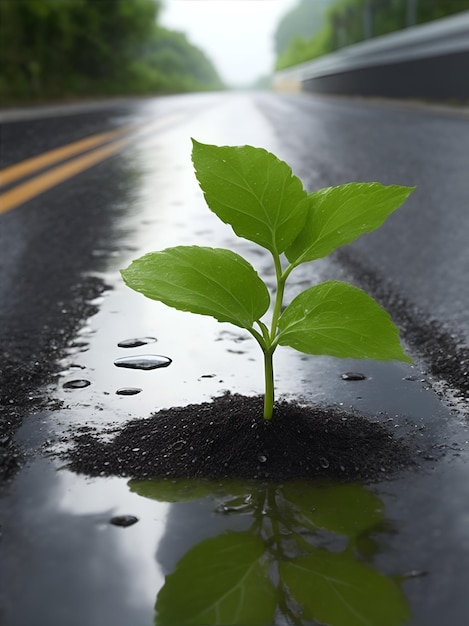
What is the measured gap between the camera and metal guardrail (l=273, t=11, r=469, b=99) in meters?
9.46

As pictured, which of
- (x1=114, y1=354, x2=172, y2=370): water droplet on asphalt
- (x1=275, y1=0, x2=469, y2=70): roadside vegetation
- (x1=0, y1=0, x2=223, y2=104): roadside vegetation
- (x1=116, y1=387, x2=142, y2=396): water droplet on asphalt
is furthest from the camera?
(x1=275, y1=0, x2=469, y2=70): roadside vegetation

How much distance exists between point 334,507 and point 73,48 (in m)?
33.5

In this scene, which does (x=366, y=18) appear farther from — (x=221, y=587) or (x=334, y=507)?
(x=221, y=587)

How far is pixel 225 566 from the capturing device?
0.81 meters

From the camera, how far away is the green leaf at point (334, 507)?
2.90 feet

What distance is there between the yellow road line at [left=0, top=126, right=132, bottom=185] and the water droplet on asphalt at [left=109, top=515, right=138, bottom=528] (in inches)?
126

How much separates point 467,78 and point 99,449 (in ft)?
29.1

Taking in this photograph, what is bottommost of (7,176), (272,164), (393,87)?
(393,87)

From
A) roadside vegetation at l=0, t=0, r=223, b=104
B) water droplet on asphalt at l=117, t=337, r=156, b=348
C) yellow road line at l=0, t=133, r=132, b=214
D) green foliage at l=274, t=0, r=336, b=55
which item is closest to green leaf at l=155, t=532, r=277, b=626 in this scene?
water droplet on asphalt at l=117, t=337, r=156, b=348

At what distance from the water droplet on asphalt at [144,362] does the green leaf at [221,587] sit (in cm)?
55

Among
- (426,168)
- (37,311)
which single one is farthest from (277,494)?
(426,168)

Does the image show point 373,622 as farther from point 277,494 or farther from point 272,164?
point 272,164

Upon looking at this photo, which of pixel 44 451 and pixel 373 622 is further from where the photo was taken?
pixel 44 451

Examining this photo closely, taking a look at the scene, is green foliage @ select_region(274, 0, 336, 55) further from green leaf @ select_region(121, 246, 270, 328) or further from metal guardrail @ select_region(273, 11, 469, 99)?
green leaf @ select_region(121, 246, 270, 328)
